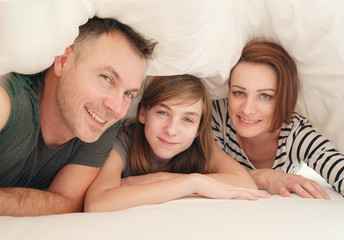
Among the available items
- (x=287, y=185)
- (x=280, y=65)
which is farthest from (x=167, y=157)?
(x=280, y=65)

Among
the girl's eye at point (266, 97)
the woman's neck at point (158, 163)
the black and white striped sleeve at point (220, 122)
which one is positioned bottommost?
the woman's neck at point (158, 163)

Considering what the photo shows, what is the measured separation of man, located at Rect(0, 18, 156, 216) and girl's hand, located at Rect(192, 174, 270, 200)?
335mm

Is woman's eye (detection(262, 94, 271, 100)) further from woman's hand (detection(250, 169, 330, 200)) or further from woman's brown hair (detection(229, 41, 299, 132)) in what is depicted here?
woman's hand (detection(250, 169, 330, 200))

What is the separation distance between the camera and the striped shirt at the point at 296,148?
1323 millimetres

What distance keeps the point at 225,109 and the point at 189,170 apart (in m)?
0.34

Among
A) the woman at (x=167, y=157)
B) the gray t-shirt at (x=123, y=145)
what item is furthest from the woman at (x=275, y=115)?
the gray t-shirt at (x=123, y=145)

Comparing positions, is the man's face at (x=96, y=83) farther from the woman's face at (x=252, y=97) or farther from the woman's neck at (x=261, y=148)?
the woman's neck at (x=261, y=148)

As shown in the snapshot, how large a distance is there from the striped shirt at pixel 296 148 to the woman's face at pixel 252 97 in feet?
A: 0.36

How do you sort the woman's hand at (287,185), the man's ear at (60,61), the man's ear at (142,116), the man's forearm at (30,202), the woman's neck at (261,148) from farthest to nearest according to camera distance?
the woman's neck at (261,148) → the man's ear at (142,116) → the woman's hand at (287,185) → the man's ear at (60,61) → the man's forearm at (30,202)

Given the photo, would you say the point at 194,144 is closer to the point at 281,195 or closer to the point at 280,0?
the point at 281,195

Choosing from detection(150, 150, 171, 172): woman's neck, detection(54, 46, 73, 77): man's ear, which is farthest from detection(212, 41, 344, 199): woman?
detection(54, 46, 73, 77): man's ear

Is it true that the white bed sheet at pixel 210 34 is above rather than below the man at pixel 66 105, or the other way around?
above

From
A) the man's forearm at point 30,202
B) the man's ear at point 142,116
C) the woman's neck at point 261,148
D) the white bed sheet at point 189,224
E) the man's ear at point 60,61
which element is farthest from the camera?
the woman's neck at point 261,148

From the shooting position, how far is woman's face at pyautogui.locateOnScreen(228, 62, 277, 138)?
4.73 ft
